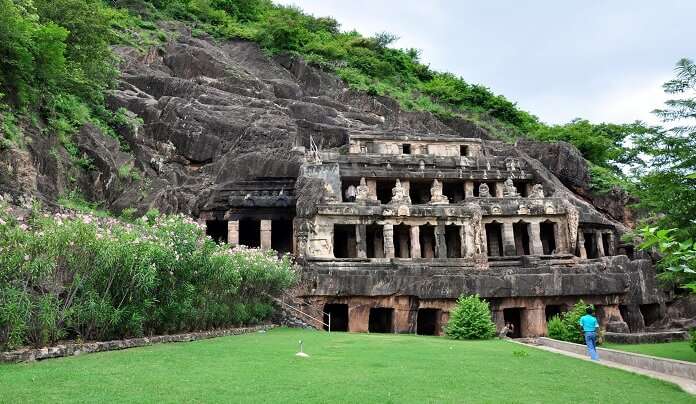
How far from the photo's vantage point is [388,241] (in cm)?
2909

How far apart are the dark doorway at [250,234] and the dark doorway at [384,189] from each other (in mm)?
8443

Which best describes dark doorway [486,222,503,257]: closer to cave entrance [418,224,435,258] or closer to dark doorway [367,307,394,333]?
cave entrance [418,224,435,258]

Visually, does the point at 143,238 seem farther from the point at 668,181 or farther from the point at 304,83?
the point at 304,83

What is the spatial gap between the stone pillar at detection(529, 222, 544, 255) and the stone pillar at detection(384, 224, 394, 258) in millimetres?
8240

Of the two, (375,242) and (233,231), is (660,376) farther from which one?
(233,231)

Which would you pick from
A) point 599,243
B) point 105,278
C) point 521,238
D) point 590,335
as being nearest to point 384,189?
point 521,238

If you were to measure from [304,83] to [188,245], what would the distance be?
38.6 meters

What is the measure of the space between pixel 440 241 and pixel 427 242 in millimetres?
3117

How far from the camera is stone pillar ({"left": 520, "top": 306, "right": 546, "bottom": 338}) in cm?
2520

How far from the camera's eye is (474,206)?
98.1 ft

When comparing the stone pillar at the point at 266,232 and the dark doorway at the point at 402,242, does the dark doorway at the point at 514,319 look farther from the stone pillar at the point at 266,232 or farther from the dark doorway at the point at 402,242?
the stone pillar at the point at 266,232

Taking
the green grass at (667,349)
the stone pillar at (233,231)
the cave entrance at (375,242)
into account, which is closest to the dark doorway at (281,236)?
the stone pillar at (233,231)

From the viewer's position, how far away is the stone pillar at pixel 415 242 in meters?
29.1

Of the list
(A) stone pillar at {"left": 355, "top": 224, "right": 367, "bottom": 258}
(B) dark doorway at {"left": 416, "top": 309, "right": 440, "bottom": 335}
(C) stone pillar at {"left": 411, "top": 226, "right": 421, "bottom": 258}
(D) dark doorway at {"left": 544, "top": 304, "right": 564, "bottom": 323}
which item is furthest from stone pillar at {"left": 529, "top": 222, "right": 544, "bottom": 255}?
(A) stone pillar at {"left": 355, "top": 224, "right": 367, "bottom": 258}
